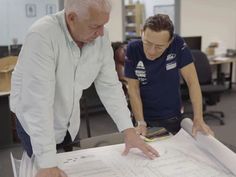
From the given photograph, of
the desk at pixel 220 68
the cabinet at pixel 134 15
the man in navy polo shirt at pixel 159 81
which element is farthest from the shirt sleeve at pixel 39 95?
the cabinet at pixel 134 15

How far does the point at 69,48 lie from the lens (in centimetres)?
118

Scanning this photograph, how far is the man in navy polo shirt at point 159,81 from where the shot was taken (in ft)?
5.46

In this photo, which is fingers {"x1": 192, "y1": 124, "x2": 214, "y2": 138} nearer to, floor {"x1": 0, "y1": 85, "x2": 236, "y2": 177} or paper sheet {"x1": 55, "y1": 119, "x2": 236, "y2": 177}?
paper sheet {"x1": 55, "y1": 119, "x2": 236, "y2": 177}

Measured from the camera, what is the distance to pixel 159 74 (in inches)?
66.2

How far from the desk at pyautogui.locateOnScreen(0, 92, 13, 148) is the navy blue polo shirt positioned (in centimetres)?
206

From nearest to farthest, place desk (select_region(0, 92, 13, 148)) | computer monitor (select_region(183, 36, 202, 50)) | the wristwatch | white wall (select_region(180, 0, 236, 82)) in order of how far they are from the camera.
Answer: the wristwatch → desk (select_region(0, 92, 13, 148)) → computer monitor (select_region(183, 36, 202, 50)) → white wall (select_region(180, 0, 236, 82))

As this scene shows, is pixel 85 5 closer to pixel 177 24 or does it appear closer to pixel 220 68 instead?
pixel 177 24

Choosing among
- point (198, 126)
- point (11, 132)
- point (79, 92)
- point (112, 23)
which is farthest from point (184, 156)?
point (112, 23)

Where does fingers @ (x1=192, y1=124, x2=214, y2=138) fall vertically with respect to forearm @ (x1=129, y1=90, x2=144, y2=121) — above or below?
below

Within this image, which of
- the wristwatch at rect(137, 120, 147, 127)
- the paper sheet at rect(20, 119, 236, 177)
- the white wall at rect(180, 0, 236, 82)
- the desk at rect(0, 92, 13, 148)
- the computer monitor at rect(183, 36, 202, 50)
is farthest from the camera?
the white wall at rect(180, 0, 236, 82)

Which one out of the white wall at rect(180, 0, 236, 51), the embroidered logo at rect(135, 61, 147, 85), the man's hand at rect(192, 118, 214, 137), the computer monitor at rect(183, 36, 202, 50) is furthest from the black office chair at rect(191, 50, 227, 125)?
the man's hand at rect(192, 118, 214, 137)

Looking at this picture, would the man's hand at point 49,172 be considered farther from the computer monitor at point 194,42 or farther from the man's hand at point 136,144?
the computer monitor at point 194,42

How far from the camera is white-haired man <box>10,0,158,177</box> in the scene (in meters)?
1.05

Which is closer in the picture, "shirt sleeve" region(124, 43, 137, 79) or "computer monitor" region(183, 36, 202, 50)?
"shirt sleeve" region(124, 43, 137, 79)
